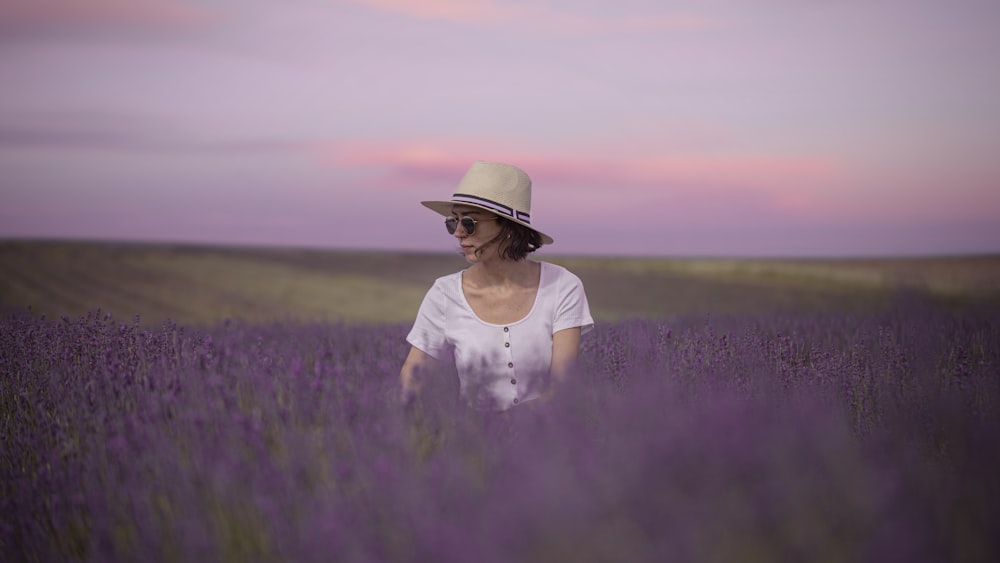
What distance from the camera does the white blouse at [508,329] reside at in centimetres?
328

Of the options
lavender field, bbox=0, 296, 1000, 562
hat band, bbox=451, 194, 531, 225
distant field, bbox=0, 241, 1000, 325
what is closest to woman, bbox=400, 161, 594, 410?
hat band, bbox=451, 194, 531, 225

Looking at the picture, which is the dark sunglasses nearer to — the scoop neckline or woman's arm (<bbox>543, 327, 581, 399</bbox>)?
the scoop neckline

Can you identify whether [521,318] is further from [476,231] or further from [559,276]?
[476,231]

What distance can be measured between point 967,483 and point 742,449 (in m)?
0.51

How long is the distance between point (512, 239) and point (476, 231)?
17 centimetres

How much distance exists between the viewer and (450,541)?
1.33 metres

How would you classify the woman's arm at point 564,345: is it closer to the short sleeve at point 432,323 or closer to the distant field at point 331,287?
the short sleeve at point 432,323

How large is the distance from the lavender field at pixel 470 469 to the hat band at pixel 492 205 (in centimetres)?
80

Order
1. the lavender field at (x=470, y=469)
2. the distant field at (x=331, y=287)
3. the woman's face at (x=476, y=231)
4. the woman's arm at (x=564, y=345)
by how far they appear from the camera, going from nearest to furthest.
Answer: the lavender field at (x=470, y=469)
the woman's arm at (x=564, y=345)
the woman's face at (x=476, y=231)
the distant field at (x=331, y=287)

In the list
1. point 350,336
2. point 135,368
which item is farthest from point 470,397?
point 350,336

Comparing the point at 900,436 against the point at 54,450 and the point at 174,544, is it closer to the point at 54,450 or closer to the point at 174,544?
the point at 174,544

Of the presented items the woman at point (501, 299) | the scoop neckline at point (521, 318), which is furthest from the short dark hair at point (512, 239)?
the scoop neckline at point (521, 318)

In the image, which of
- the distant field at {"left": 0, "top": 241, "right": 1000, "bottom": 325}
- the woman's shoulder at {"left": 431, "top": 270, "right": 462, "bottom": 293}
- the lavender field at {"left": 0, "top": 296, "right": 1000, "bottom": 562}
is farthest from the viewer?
the distant field at {"left": 0, "top": 241, "right": 1000, "bottom": 325}

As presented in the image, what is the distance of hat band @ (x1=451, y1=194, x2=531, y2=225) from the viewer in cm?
321
